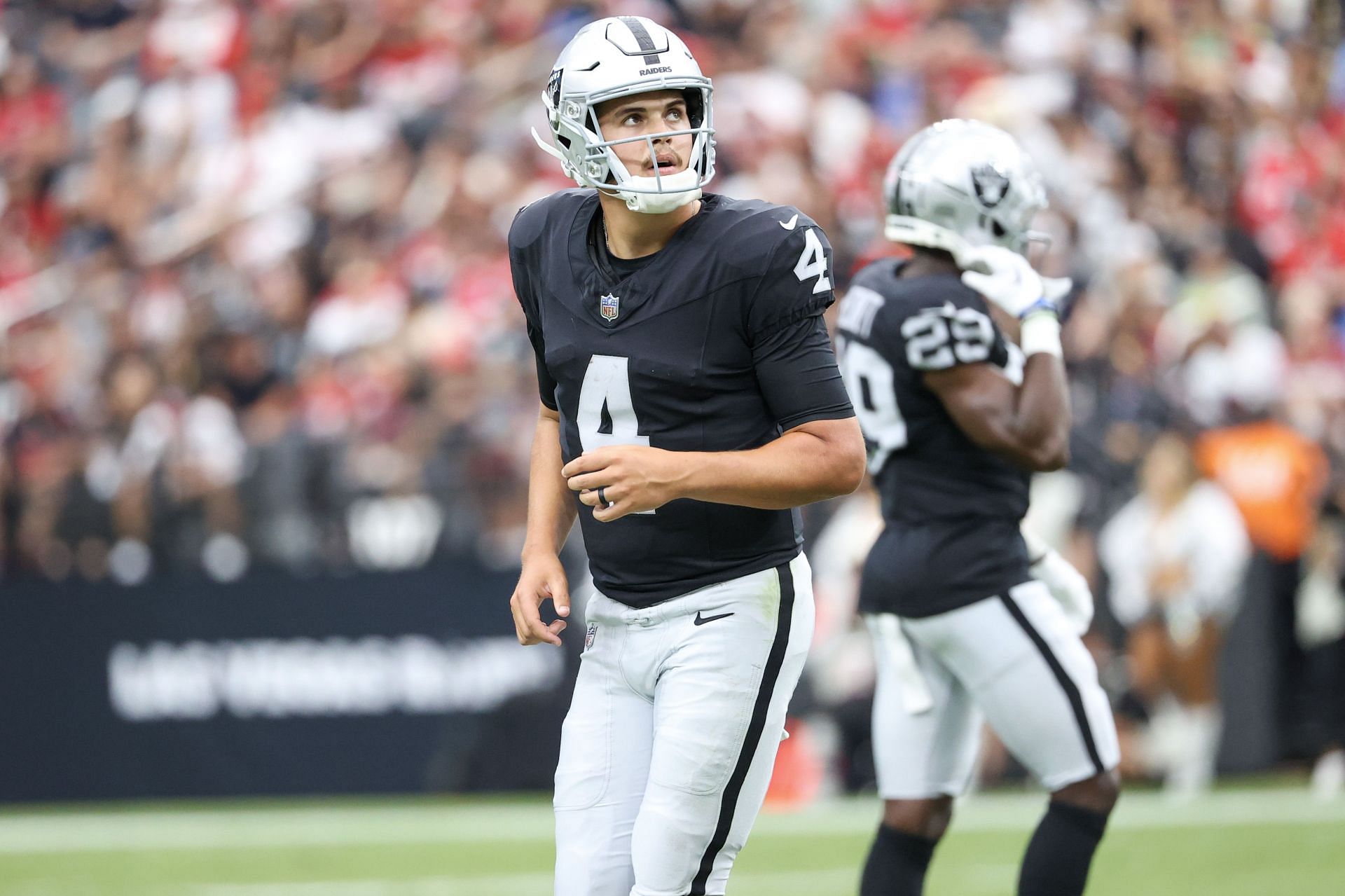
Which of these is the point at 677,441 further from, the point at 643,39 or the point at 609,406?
the point at 643,39

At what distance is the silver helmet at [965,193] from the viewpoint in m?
4.27

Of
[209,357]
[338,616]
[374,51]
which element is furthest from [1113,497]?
[374,51]

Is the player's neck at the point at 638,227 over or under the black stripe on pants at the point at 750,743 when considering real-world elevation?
over

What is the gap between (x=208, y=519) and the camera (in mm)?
8836

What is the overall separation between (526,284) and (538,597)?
1.96ft

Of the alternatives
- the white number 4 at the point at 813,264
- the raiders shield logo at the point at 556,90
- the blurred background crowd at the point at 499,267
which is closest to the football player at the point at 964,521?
the white number 4 at the point at 813,264

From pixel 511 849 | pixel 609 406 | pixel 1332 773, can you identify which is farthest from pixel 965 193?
pixel 1332 773

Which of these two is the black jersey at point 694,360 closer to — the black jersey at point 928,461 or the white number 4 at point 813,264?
the white number 4 at point 813,264

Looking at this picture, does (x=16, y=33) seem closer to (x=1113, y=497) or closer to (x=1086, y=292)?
(x=1086, y=292)

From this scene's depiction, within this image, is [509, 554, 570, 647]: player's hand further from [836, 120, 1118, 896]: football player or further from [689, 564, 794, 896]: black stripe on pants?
[836, 120, 1118, 896]: football player

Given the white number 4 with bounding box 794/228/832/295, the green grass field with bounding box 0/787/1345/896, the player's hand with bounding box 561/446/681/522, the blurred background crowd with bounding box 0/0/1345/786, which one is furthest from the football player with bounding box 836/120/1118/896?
the blurred background crowd with bounding box 0/0/1345/786

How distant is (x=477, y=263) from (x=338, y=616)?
115 inches

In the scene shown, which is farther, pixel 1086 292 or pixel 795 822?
pixel 1086 292

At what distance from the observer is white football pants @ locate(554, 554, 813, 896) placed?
313cm
